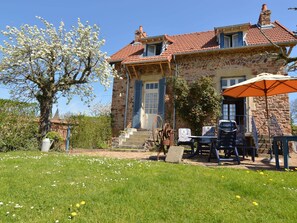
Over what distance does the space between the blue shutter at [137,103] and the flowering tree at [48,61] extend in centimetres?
215

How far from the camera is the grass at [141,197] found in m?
2.14

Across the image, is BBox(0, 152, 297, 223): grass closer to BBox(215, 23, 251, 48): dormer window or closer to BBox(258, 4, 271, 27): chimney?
BBox(215, 23, 251, 48): dormer window

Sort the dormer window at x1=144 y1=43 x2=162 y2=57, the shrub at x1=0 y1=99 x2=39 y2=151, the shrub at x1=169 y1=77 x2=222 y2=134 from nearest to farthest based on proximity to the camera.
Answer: the shrub at x1=0 y1=99 x2=39 y2=151 < the shrub at x1=169 y1=77 x2=222 y2=134 < the dormer window at x1=144 y1=43 x2=162 y2=57

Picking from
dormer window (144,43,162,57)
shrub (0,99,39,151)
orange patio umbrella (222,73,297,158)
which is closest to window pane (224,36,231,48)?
dormer window (144,43,162,57)

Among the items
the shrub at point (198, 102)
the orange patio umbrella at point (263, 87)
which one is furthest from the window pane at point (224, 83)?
the orange patio umbrella at point (263, 87)

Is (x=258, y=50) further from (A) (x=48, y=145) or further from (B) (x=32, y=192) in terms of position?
(B) (x=32, y=192)

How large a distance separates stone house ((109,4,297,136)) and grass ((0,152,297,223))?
7568 mm

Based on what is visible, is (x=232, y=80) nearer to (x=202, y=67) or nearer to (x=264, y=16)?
(x=202, y=67)

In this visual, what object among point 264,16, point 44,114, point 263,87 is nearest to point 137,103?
point 44,114

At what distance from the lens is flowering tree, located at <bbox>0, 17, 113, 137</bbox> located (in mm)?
9250

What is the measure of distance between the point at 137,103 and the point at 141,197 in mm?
9904

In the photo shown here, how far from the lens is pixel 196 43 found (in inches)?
504

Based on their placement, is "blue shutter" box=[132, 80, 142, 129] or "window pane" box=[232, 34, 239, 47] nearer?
"window pane" box=[232, 34, 239, 47]

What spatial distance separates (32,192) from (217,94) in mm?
9600
